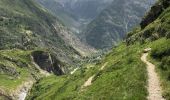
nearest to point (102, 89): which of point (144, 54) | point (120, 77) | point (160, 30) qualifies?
point (120, 77)

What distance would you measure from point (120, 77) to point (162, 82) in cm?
1062

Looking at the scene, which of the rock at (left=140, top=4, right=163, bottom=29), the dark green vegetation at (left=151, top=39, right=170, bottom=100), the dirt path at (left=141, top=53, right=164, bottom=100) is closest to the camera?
the dirt path at (left=141, top=53, right=164, bottom=100)

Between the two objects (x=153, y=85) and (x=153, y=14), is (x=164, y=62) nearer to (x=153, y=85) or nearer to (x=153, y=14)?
(x=153, y=85)

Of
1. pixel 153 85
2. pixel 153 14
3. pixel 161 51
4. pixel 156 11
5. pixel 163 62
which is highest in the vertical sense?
pixel 153 14

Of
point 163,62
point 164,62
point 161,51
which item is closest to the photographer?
point 164,62

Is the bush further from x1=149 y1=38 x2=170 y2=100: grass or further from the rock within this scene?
the rock

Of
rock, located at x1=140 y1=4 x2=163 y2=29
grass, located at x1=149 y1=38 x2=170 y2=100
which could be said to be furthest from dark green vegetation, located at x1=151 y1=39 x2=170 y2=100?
rock, located at x1=140 y1=4 x2=163 y2=29

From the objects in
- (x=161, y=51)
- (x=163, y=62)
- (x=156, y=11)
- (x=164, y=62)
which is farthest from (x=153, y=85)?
(x=156, y=11)

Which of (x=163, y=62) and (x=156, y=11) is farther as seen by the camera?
(x=156, y=11)

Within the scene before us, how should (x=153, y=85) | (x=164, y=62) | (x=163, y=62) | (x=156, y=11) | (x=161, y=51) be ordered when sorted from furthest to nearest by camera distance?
(x=156, y=11), (x=161, y=51), (x=163, y=62), (x=164, y=62), (x=153, y=85)

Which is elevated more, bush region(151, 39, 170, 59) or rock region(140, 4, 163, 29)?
rock region(140, 4, 163, 29)

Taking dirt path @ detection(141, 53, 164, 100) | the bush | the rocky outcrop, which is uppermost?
the rocky outcrop

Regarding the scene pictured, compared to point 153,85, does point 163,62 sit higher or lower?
higher

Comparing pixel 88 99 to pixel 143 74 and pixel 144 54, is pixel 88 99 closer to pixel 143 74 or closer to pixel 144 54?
pixel 143 74
